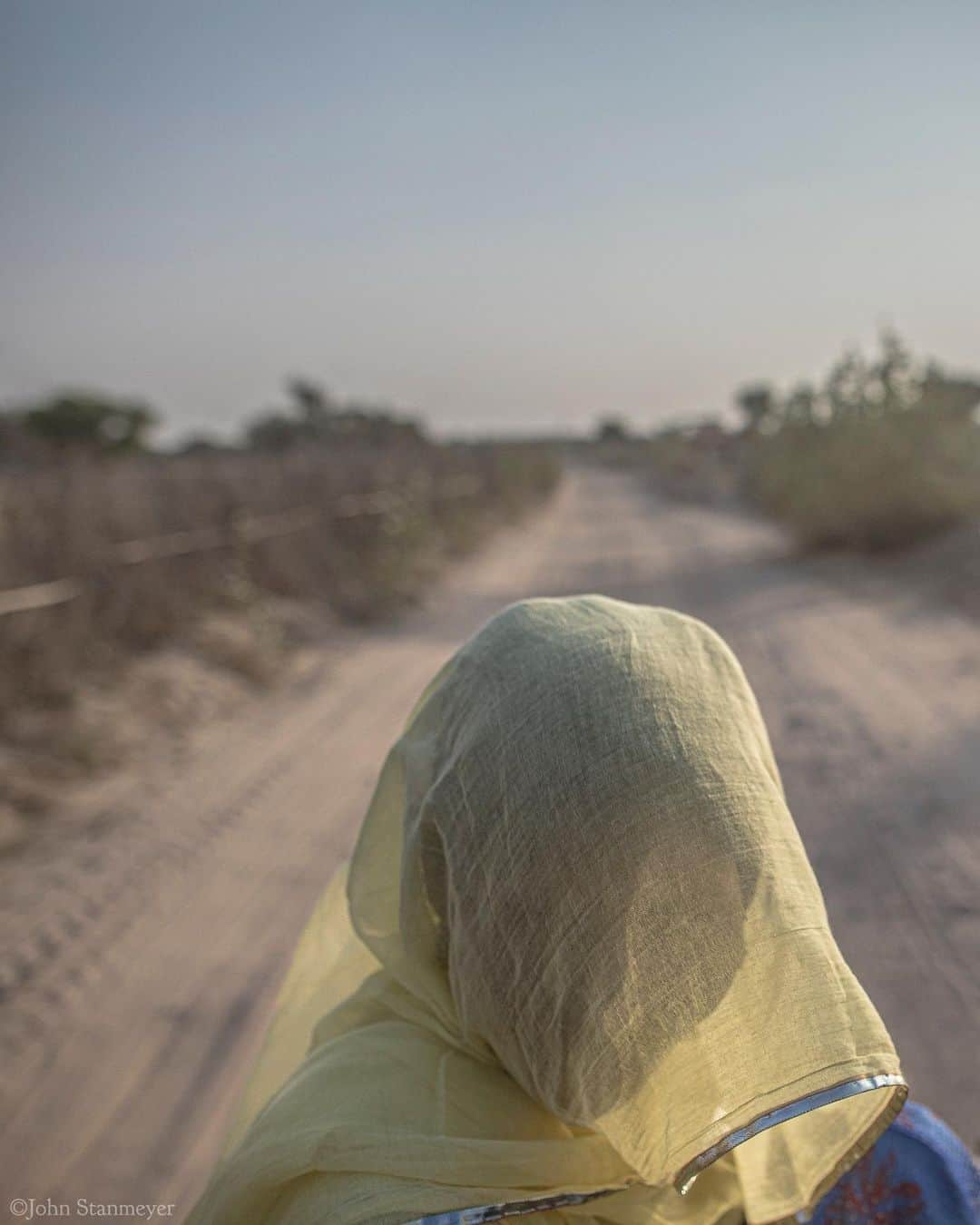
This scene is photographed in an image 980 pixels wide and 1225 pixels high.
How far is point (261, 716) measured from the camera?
20.3 feet

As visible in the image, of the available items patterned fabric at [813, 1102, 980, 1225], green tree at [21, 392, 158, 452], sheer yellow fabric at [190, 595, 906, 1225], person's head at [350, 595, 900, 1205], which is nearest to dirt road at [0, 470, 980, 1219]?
patterned fabric at [813, 1102, 980, 1225]

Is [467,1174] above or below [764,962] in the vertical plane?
below

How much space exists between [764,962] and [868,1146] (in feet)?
1.03

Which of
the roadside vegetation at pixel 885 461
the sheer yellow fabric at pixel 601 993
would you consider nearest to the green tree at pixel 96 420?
the roadside vegetation at pixel 885 461

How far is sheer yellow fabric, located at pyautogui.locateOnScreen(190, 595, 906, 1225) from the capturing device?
1014mm

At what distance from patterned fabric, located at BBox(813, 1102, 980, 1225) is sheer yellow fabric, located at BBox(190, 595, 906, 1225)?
253 millimetres

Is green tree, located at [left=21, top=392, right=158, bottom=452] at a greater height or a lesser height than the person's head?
greater

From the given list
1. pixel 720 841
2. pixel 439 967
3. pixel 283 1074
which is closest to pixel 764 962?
pixel 720 841

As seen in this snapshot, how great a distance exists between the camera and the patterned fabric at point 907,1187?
1311mm

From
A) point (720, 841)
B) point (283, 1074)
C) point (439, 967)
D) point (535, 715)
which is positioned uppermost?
point (535, 715)

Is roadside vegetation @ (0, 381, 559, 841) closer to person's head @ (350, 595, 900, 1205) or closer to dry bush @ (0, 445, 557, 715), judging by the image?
dry bush @ (0, 445, 557, 715)

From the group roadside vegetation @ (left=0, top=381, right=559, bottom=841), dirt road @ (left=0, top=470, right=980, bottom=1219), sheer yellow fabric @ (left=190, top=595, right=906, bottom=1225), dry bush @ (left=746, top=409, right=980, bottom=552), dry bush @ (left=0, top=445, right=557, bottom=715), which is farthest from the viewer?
dry bush @ (left=746, top=409, right=980, bottom=552)

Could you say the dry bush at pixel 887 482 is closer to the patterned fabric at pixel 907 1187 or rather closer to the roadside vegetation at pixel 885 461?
the roadside vegetation at pixel 885 461

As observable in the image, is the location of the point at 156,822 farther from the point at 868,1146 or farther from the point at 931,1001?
the point at 868,1146
